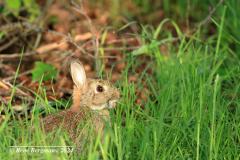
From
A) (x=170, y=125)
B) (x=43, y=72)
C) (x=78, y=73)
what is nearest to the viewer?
(x=170, y=125)

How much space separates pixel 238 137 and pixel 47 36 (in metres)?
3.84

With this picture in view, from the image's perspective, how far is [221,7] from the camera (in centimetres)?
733

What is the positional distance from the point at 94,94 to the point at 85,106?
0.14m

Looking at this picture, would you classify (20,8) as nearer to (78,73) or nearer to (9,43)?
(9,43)

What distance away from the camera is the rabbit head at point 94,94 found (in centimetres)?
511

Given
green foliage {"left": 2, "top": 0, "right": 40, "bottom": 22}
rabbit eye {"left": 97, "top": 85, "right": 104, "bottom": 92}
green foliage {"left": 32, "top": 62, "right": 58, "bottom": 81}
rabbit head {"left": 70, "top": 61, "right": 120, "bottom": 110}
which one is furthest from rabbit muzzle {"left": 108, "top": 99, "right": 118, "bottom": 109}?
green foliage {"left": 2, "top": 0, "right": 40, "bottom": 22}

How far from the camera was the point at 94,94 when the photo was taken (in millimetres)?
5199

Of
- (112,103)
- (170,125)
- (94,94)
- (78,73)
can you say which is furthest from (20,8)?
(170,125)

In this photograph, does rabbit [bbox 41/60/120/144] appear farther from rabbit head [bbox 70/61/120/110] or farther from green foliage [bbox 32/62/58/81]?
green foliage [bbox 32/62/58/81]

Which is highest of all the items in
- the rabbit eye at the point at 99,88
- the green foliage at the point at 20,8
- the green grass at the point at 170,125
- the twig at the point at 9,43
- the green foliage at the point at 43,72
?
the green foliage at the point at 20,8

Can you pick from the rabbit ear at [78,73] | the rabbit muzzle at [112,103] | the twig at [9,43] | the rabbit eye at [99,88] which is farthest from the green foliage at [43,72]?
the twig at [9,43]

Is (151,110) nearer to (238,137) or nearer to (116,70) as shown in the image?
(238,137)

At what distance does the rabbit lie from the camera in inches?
182

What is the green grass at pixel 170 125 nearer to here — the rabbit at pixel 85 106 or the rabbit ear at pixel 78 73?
the rabbit at pixel 85 106
